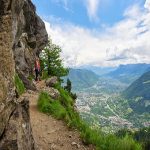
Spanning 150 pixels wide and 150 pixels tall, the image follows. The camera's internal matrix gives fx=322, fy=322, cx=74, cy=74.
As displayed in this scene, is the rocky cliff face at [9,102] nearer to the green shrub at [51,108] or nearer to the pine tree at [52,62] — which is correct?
the green shrub at [51,108]

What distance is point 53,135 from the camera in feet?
64.4

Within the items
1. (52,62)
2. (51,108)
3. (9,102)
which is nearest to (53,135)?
(51,108)

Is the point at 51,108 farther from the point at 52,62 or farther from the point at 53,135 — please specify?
the point at 52,62

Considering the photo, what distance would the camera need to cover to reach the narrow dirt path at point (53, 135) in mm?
17514

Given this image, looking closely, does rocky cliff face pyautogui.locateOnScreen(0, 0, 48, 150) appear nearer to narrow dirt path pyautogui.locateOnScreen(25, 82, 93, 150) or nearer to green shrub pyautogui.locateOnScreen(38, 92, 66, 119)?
narrow dirt path pyautogui.locateOnScreen(25, 82, 93, 150)

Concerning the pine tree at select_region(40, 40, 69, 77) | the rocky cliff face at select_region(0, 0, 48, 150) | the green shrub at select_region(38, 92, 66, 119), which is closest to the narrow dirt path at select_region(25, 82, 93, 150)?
the green shrub at select_region(38, 92, 66, 119)

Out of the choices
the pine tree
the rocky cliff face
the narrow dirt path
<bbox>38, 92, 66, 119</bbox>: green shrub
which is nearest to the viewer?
the rocky cliff face

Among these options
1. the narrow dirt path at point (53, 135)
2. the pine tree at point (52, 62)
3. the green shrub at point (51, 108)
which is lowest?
the narrow dirt path at point (53, 135)

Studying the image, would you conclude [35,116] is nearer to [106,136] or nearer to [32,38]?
[106,136]

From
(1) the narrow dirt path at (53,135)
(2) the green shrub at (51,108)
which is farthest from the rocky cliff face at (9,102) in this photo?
(2) the green shrub at (51,108)

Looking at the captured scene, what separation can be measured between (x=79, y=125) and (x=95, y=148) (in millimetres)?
3902

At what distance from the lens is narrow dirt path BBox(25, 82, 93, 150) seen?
57.5ft

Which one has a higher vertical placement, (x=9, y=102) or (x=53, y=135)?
(x=9, y=102)

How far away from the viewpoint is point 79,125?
20922mm
